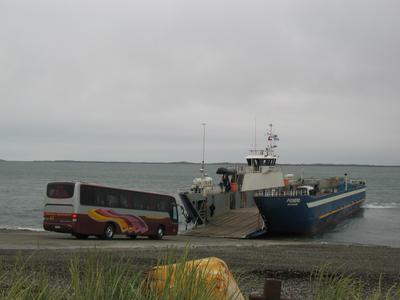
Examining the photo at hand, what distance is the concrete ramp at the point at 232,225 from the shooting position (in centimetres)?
2905

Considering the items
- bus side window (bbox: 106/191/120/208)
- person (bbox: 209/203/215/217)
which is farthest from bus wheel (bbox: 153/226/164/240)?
person (bbox: 209/203/215/217)

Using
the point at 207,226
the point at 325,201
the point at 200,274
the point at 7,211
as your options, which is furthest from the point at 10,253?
the point at 7,211

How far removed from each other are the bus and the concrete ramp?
14.3ft

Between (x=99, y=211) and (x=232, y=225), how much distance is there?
37.3 ft

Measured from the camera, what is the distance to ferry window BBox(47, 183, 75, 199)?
21.3 m

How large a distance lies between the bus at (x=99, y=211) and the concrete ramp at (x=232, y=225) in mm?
4370

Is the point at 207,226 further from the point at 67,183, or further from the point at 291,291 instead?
the point at 291,291

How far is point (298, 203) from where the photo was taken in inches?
1225

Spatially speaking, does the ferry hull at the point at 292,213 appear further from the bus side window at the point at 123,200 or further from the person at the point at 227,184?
the bus side window at the point at 123,200

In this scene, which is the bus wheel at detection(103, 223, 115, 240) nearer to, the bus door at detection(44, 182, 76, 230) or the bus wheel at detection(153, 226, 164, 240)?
the bus door at detection(44, 182, 76, 230)

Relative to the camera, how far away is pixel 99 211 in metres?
22.2

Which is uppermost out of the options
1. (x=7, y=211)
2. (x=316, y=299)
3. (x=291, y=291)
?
(x=316, y=299)

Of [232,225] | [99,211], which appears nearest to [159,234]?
[99,211]

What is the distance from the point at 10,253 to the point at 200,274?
11245 millimetres
